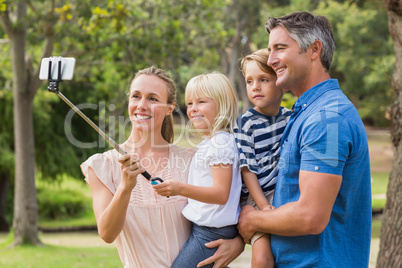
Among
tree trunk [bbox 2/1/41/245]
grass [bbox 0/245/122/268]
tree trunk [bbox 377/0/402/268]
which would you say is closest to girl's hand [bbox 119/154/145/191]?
tree trunk [bbox 377/0/402/268]

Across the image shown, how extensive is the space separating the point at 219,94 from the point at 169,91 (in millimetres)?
275

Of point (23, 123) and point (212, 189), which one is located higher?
point (212, 189)

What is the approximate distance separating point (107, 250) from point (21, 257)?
2.50 meters

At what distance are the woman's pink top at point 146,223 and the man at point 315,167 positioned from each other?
459mm

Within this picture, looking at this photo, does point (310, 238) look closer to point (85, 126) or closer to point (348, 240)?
point (348, 240)

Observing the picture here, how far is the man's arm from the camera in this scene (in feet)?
6.39

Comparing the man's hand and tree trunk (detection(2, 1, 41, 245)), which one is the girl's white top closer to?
the man's hand

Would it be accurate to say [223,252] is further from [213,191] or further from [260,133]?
[260,133]

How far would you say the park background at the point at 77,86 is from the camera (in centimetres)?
941

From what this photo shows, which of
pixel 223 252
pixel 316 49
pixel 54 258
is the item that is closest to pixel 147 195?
pixel 223 252

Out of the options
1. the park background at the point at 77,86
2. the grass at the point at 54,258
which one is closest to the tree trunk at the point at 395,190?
the park background at the point at 77,86

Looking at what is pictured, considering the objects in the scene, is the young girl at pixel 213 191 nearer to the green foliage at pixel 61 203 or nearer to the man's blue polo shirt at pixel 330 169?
the man's blue polo shirt at pixel 330 169

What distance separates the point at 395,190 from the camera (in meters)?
4.95

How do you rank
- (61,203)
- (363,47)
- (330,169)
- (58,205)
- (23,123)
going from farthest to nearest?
(363,47)
(61,203)
(58,205)
(23,123)
(330,169)
